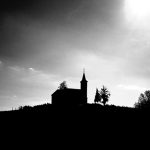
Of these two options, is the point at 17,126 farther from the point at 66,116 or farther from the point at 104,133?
the point at 104,133

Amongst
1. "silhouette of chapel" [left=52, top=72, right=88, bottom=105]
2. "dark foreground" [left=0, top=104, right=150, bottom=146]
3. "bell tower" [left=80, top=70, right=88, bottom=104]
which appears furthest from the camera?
"bell tower" [left=80, top=70, right=88, bottom=104]

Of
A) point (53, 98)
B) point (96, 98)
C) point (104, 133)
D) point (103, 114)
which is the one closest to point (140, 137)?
point (104, 133)

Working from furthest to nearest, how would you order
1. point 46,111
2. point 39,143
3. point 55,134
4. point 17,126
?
point 46,111 < point 17,126 < point 55,134 < point 39,143

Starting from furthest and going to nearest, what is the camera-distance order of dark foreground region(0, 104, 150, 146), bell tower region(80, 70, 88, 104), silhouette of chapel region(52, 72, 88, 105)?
bell tower region(80, 70, 88, 104)
silhouette of chapel region(52, 72, 88, 105)
dark foreground region(0, 104, 150, 146)

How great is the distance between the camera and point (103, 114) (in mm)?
24609

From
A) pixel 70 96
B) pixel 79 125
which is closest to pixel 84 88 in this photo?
pixel 70 96

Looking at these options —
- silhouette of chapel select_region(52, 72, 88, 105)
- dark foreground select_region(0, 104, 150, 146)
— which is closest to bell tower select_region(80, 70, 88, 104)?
silhouette of chapel select_region(52, 72, 88, 105)

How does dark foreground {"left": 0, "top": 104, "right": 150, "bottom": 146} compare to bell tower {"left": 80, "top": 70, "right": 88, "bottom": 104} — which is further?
bell tower {"left": 80, "top": 70, "right": 88, "bottom": 104}

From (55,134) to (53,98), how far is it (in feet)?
165

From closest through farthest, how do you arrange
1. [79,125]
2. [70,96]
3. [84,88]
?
[79,125], [70,96], [84,88]

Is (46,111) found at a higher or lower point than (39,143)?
higher

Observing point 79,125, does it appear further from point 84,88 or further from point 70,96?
point 84,88

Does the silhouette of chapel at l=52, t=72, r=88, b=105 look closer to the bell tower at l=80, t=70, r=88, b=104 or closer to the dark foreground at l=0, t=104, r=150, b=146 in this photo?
the bell tower at l=80, t=70, r=88, b=104

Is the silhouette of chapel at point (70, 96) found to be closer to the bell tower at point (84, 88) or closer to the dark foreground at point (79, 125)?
the bell tower at point (84, 88)
